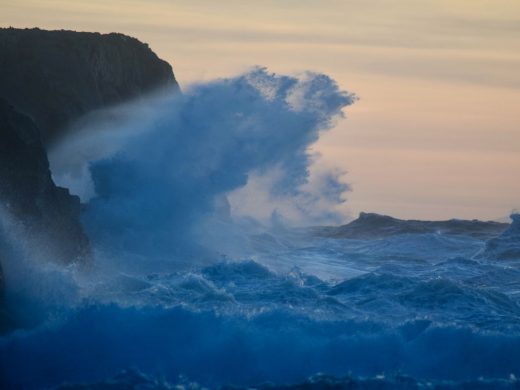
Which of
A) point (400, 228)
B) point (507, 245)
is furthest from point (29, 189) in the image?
point (400, 228)

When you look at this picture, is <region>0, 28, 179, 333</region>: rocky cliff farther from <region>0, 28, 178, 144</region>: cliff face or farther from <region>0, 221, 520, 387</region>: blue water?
<region>0, 221, 520, 387</region>: blue water

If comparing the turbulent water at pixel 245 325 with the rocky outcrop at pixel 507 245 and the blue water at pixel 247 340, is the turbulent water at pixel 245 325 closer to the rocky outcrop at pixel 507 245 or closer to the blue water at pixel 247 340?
the blue water at pixel 247 340

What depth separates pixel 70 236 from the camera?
2050cm

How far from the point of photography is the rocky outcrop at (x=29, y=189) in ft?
59.9

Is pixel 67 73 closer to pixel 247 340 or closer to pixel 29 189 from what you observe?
pixel 29 189

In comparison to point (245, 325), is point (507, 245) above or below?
above

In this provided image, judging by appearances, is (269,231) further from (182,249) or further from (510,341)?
(510,341)

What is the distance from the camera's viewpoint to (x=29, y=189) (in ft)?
61.6

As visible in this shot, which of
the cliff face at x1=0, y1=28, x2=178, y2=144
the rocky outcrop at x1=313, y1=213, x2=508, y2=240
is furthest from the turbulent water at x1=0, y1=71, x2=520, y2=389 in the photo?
the rocky outcrop at x1=313, y1=213, x2=508, y2=240

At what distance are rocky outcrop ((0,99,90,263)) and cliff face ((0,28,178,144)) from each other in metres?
5.86


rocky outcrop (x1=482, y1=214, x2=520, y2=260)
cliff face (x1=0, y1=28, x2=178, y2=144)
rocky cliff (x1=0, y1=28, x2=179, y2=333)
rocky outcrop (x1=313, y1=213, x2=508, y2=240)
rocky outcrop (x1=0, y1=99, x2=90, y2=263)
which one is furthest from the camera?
rocky outcrop (x1=313, y1=213, x2=508, y2=240)

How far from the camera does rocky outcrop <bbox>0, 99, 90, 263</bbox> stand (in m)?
18.3

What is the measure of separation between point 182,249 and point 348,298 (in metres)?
8.87

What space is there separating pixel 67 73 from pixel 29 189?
9.13m
